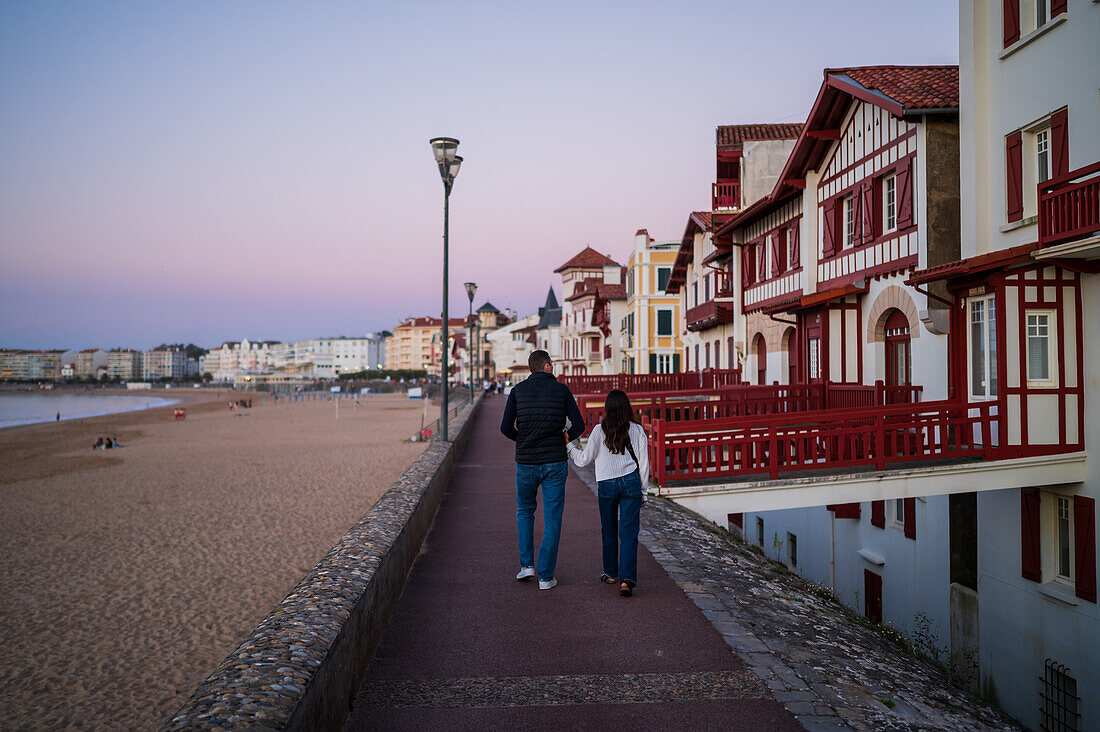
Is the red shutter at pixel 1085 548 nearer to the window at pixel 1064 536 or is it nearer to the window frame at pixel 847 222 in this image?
the window at pixel 1064 536

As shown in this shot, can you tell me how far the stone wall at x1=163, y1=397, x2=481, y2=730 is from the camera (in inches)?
125

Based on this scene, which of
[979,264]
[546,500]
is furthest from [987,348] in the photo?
[546,500]

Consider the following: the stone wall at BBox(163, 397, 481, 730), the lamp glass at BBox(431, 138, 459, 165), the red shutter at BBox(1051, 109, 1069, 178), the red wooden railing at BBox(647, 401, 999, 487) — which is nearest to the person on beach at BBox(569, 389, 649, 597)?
the stone wall at BBox(163, 397, 481, 730)

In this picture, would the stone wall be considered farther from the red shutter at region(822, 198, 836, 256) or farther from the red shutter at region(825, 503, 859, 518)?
the red shutter at region(822, 198, 836, 256)

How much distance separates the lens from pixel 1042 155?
33.6 feet

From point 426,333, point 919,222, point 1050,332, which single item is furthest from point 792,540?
point 426,333

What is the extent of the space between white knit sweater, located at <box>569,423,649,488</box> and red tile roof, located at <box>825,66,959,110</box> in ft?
30.1

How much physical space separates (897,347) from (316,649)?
12.7 m

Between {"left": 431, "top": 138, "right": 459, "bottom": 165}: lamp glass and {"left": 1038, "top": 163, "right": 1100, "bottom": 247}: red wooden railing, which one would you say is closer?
{"left": 1038, "top": 163, "right": 1100, "bottom": 247}: red wooden railing

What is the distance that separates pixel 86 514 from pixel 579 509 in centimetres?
1610

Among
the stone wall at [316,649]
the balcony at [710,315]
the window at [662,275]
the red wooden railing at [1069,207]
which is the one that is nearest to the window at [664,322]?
the window at [662,275]

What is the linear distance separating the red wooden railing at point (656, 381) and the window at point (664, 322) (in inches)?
518

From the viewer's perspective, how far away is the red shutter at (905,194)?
13.1m

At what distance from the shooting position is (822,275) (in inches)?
658
